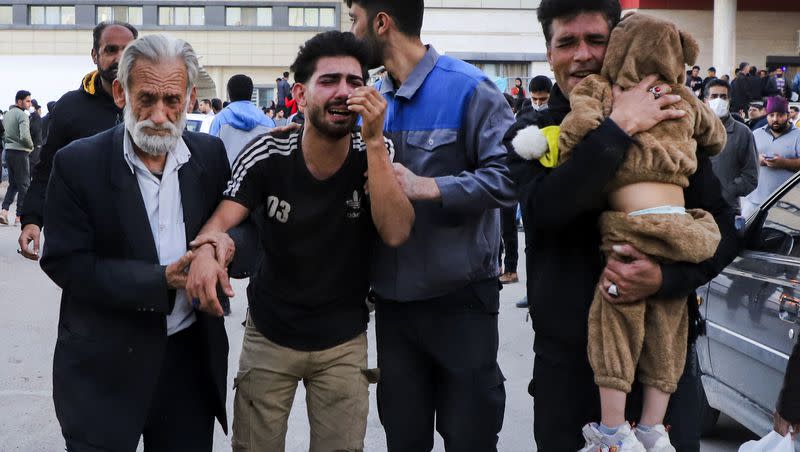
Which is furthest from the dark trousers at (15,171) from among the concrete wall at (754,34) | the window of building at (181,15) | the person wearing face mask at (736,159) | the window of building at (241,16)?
the window of building at (181,15)

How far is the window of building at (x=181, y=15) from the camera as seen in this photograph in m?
55.6

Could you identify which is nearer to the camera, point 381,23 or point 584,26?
point 584,26

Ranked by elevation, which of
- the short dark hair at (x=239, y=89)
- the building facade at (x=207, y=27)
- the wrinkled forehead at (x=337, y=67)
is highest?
the building facade at (x=207, y=27)

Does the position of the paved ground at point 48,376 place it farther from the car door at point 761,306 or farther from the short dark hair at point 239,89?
the short dark hair at point 239,89

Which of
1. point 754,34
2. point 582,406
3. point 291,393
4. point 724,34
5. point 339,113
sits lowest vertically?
point 291,393

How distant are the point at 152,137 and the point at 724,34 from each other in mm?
34544

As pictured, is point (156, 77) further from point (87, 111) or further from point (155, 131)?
point (87, 111)

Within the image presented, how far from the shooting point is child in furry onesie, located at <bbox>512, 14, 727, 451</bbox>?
278 cm

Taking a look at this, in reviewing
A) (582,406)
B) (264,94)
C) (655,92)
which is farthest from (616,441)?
(264,94)

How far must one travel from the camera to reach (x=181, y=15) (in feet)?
183

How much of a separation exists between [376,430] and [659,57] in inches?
138

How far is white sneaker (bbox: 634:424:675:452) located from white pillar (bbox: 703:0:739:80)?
111ft

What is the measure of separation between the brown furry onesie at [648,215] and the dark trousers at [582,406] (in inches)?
6.0

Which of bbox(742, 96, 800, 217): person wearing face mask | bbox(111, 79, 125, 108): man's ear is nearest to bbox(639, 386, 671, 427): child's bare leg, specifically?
bbox(111, 79, 125, 108): man's ear
